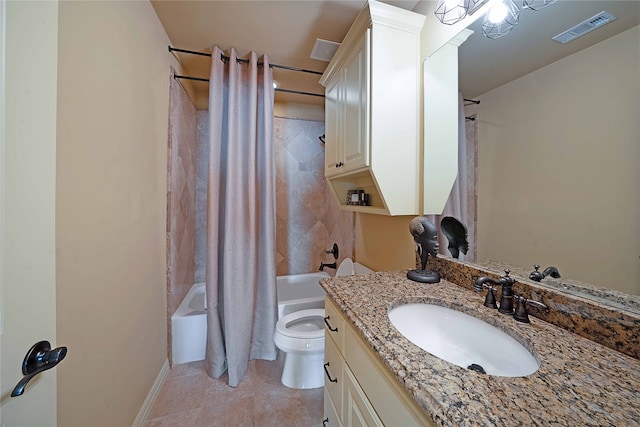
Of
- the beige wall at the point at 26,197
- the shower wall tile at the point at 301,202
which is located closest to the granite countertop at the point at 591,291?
the beige wall at the point at 26,197

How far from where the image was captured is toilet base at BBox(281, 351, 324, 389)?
5.16ft

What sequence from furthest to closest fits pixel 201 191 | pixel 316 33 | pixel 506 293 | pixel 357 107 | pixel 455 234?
pixel 201 191 < pixel 316 33 < pixel 357 107 < pixel 455 234 < pixel 506 293

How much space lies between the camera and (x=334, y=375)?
3.24 ft

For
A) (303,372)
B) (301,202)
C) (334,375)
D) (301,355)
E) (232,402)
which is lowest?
(232,402)

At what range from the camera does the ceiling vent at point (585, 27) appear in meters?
0.65

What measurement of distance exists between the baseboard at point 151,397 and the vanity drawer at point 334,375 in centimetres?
108

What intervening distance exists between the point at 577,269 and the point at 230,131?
75.1 inches

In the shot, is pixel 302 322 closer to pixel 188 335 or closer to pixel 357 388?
pixel 188 335

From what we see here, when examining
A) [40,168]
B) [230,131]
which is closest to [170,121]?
[230,131]

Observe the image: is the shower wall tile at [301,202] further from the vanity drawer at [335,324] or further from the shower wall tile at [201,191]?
the vanity drawer at [335,324]

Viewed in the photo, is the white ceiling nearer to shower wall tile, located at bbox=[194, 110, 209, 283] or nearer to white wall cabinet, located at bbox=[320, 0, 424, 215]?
white wall cabinet, located at bbox=[320, 0, 424, 215]

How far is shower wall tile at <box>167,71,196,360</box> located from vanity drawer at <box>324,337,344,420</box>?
136 cm

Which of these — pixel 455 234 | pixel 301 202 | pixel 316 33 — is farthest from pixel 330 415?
pixel 316 33

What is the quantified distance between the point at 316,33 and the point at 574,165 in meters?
1.57
